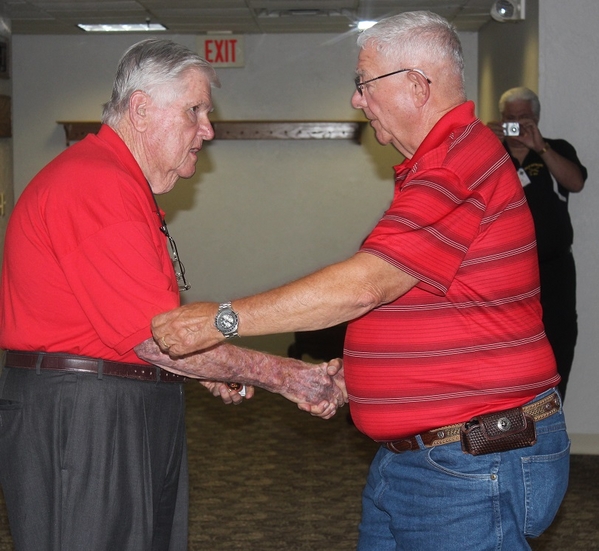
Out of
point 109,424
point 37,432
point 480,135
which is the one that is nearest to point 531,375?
point 480,135

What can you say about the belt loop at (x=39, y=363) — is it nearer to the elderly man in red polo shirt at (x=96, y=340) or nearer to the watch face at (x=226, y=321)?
the elderly man in red polo shirt at (x=96, y=340)

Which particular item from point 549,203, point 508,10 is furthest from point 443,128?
point 508,10

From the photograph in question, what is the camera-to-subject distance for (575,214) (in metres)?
5.20

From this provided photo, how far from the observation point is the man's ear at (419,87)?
191 cm

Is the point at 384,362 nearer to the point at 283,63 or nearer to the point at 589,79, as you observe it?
the point at 589,79

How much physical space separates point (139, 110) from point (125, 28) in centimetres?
683

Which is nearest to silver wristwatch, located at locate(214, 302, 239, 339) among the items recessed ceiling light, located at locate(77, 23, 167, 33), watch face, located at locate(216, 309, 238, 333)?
watch face, located at locate(216, 309, 238, 333)

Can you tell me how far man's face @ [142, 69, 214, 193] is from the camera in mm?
2094

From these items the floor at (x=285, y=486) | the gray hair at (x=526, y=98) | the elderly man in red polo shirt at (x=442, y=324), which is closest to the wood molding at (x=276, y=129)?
the floor at (x=285, y=486)

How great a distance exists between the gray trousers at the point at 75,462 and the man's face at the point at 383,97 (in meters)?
0.83

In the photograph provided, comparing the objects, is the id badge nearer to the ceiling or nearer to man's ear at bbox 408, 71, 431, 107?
the ceiling

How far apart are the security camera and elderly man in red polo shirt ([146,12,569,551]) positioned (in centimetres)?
357

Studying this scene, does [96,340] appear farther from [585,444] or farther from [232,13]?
[232,13]

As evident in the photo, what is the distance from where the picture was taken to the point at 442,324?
177 cm
